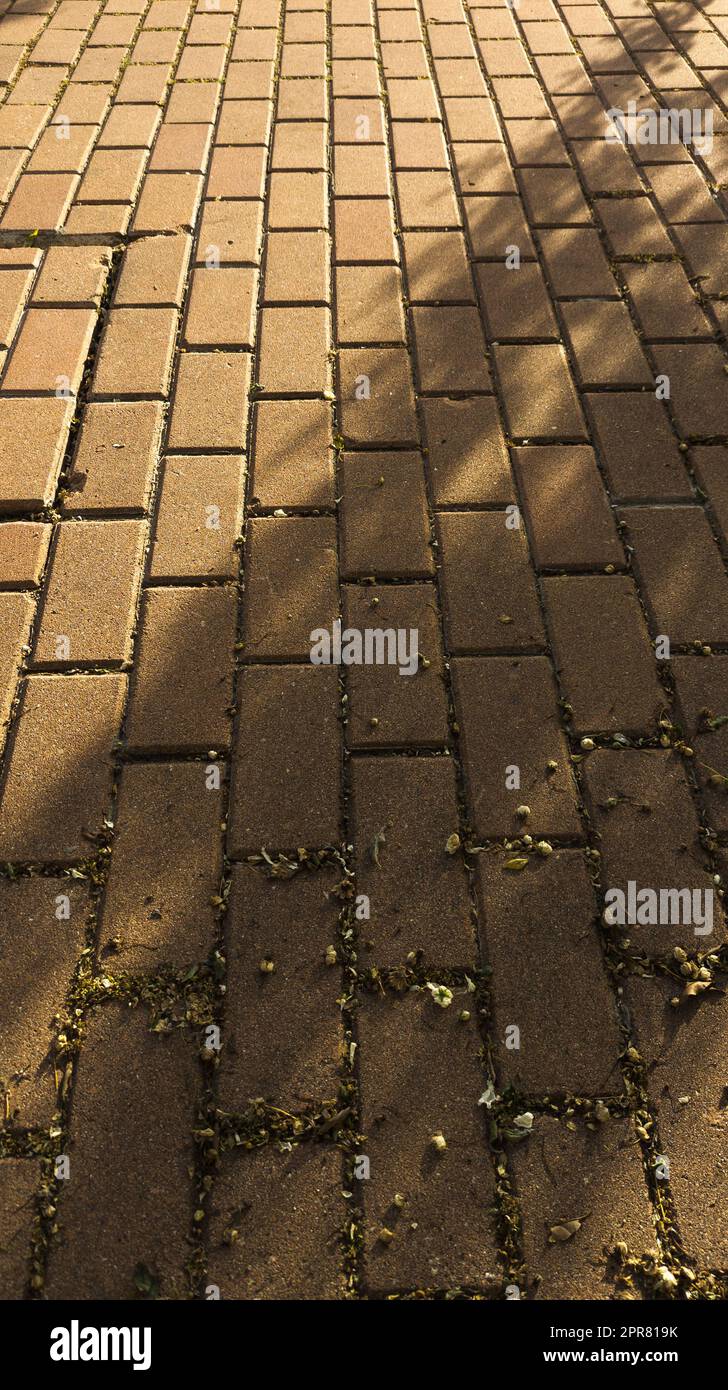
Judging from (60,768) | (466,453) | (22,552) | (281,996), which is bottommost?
(281,996)

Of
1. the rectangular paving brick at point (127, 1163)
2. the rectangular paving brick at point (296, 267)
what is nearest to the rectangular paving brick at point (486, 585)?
the rectangular paving brick at point (127, 1163)

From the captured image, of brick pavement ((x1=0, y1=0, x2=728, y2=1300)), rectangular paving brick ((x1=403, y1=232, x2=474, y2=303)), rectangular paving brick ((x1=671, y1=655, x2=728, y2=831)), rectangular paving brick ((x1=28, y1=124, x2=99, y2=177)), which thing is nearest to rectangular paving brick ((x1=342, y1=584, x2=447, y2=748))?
brick pavement ((x1=0, y1=0, x2=728, y2=1300))

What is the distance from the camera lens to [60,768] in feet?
7.63

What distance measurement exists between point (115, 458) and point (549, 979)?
6.76 ft

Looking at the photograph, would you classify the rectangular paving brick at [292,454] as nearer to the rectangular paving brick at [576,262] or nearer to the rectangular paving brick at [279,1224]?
the rectangular paving brick at [576,262]

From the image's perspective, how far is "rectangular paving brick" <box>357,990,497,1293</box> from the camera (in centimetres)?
168

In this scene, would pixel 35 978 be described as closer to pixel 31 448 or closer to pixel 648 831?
pixel 648 831

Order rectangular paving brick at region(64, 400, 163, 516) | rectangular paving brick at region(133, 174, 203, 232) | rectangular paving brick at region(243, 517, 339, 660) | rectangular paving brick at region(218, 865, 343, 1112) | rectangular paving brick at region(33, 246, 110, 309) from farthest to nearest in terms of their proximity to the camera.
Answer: rectangular paving brick at region(133, 174, 203, 232), rectangular paving brick at region(33, 246, 110, 309), rectangular paving brick at region(64, 400, 163, 516), rectangular paving brick at region(243, 517, 339, 660), rectangular paving brick at region(218, 865, 343, 1112)

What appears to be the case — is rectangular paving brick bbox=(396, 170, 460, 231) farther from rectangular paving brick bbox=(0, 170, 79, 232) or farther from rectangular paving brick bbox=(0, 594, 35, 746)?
rectangular paving brick bbox=(0, 594, 35, 746)

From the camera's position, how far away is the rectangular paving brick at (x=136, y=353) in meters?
3.32

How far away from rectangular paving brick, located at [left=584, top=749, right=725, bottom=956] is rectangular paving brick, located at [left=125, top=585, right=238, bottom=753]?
2.97 ft

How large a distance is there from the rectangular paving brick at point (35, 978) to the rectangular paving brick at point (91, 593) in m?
0.67

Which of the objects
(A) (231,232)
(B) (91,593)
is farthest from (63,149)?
(B) (91,593)

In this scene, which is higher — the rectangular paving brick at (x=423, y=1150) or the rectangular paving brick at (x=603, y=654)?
the rectangular paving brick at (x=603, y=654)
